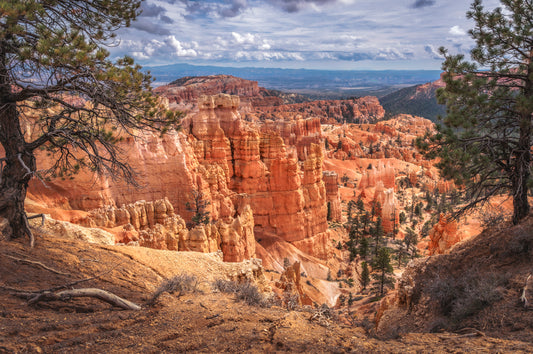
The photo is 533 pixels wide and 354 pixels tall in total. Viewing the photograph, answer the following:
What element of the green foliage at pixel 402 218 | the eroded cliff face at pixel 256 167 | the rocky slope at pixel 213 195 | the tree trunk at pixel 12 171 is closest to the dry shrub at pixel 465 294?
the tree trunk at pixel 12 171

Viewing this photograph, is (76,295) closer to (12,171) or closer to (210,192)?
(12,171)

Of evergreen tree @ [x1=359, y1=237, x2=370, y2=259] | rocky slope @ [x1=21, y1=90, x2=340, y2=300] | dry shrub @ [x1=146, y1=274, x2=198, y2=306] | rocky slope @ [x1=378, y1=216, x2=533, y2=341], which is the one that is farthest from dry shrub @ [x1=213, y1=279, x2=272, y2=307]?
evergreen tree @ [x1=359, y1=237, x2=370, y2=259]

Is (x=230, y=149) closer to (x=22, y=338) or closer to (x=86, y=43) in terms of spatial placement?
(x=86, y=43)

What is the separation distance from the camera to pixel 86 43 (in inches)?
225

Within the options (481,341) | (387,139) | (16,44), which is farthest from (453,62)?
(387,139)

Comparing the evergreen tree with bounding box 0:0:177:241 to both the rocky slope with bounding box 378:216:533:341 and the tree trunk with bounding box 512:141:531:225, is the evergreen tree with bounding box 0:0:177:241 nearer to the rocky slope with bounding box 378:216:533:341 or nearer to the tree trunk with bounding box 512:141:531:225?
the rocky slope with bounding box 378:216:533:341

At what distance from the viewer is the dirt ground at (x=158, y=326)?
4.01m

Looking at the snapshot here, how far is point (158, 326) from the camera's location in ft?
15.0

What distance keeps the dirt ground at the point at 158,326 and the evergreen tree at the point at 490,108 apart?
218 inches

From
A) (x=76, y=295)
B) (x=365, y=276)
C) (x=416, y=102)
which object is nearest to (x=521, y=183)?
(x=76, y=295)

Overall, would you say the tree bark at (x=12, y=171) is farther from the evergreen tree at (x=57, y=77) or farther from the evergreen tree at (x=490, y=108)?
the evergreen tree at (x=490, y=108)

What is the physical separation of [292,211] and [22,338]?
28.0 m

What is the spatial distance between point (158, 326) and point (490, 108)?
30.9ft

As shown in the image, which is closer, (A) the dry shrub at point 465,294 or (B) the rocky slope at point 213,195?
(A) the dry shrub at point 465,294
